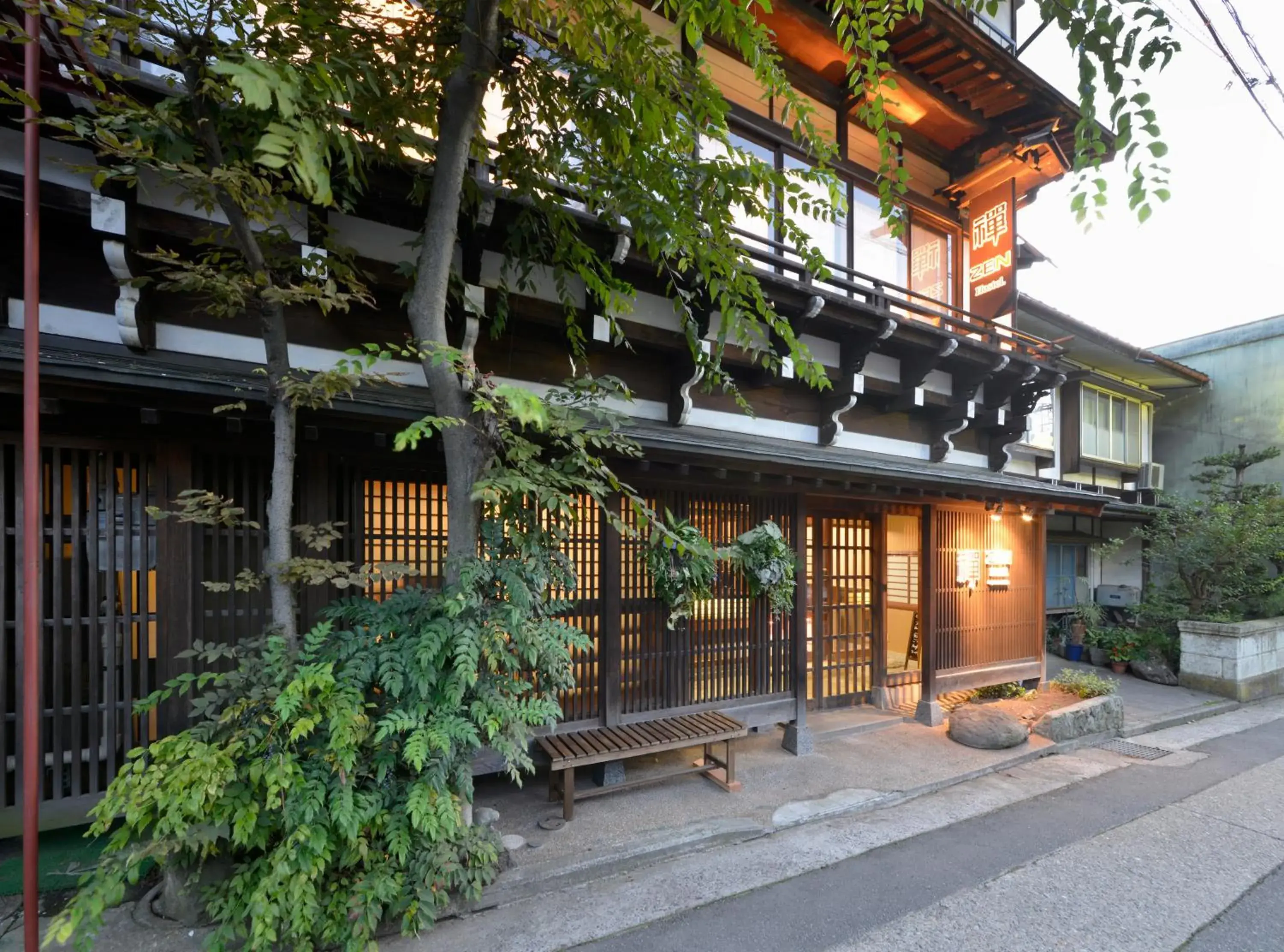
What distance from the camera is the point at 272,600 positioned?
3512 millimetres

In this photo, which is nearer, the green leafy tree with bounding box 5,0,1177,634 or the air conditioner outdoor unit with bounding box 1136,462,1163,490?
the green leafy tree with bounding box 5,0,1177,634

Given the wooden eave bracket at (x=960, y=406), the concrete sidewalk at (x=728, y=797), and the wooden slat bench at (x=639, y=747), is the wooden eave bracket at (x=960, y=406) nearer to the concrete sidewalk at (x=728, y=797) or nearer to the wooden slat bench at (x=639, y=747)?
the concrete sidewalk at (x=728, y=797)

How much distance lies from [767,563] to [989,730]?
3.55 meters

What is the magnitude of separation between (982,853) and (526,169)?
652cm

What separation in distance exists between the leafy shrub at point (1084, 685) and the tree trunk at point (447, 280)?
29.8ft

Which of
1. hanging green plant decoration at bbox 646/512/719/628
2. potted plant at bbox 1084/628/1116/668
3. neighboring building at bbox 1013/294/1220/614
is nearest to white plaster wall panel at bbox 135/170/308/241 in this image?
hanging green plant decoration at bbox 646/512/719/628

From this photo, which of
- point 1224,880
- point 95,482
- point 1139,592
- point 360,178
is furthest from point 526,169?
point 1139,592

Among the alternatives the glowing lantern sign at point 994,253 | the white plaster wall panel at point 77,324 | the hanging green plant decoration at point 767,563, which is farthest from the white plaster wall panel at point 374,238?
the glowing lantern sign at point 994,253

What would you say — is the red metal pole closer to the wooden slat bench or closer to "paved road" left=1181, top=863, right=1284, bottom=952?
the wooden slat bench

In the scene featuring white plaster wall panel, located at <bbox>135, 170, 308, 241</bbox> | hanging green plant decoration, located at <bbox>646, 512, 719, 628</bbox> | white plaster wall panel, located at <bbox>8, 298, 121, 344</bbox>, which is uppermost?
white plaster wall panel, located at <bbox>135, 170, 308, 241</bbox>

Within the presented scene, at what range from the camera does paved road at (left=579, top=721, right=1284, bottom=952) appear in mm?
3531

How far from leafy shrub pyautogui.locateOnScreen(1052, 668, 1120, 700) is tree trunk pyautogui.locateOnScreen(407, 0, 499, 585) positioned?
9.08m

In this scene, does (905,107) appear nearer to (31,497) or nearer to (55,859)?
(31,497)

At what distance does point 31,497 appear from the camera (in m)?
2.89
